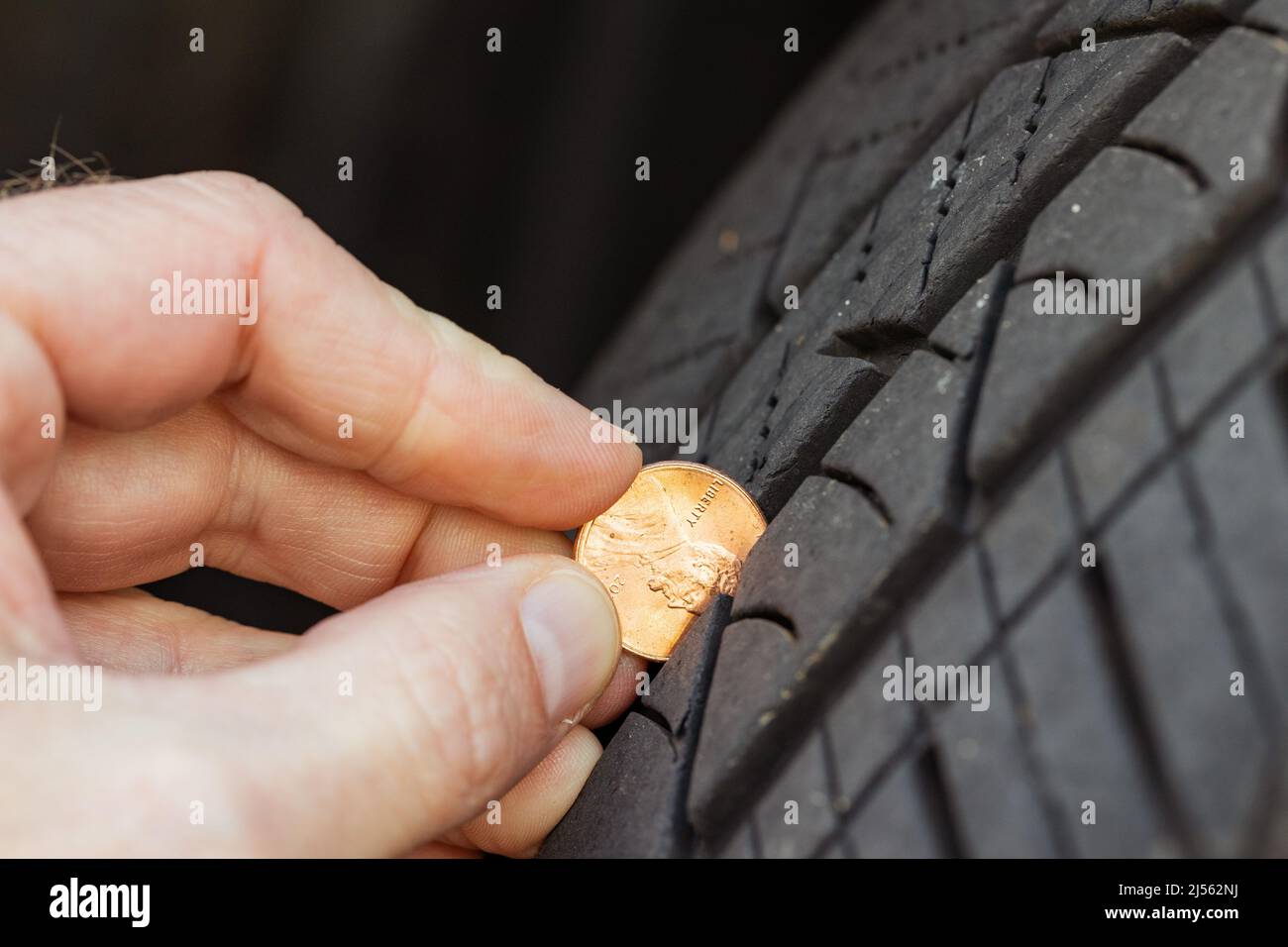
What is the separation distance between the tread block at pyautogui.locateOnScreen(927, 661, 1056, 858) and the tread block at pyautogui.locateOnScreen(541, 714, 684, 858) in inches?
7.7

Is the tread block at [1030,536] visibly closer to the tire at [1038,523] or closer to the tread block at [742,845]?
the tire at [1038,523]

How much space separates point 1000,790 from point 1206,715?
0.10m

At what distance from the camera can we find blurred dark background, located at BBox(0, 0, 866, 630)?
63.9 inches

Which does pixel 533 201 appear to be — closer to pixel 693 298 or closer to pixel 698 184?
pixel 698 184

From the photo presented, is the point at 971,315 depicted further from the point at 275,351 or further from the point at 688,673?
the point at 275,351

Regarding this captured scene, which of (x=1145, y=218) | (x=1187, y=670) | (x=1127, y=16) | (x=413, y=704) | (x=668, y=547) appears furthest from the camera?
(x=668, y=547)

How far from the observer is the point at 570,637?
0.86 metres

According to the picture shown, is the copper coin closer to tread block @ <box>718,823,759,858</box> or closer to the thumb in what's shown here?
the thumb

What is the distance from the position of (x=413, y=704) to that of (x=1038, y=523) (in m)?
0.39

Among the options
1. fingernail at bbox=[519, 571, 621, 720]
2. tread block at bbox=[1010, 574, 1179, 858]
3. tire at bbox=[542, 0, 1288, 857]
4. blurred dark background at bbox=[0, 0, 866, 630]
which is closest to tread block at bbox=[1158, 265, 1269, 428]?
tire at bbox=[542, 0, 1288, 857]

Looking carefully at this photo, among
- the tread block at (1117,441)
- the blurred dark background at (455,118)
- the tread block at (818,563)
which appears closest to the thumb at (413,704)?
the tread block at (818,563)

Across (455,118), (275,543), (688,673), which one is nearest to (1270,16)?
(688,673)

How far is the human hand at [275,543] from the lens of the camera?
65 cm

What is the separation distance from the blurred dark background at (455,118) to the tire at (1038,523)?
95 centimetres
